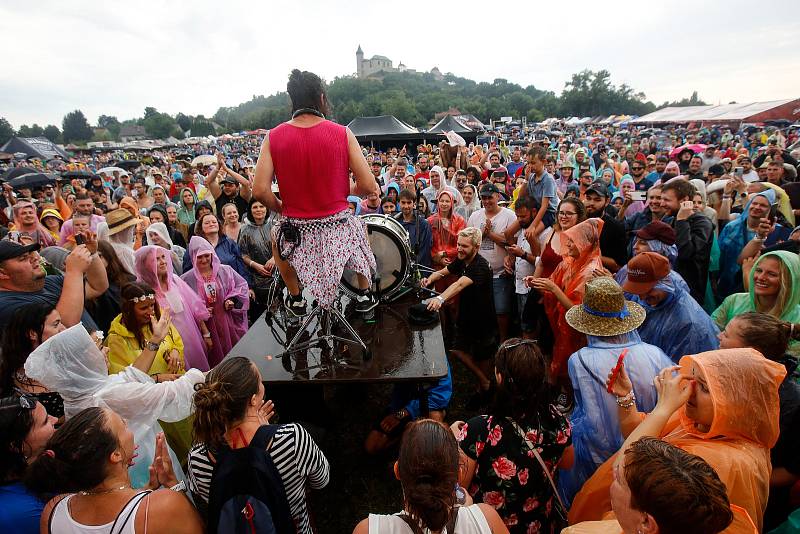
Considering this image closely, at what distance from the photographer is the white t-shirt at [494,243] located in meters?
5.45

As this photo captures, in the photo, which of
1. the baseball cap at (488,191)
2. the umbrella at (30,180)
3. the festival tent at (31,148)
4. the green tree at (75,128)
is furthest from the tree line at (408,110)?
the baseball cap at (488,191)

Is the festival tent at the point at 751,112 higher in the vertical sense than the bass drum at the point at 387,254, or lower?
higher

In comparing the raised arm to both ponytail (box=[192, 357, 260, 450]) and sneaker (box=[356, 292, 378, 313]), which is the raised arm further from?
sneaker (box=[356, 292, 378, 313])

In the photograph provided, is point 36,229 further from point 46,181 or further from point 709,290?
point 709,290

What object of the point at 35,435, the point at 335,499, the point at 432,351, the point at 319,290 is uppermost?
the point at 319,290

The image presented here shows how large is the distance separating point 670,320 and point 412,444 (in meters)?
2.64

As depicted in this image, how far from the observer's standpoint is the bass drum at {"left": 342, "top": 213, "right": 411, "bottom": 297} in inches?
137

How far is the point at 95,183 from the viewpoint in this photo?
11.0 metres

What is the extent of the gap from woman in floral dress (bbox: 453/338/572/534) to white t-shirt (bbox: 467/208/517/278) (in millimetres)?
3430

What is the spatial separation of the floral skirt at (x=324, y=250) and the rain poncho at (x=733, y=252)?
450 cm

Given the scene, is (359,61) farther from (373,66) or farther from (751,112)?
(751,112)

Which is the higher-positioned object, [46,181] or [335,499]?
[46,181]

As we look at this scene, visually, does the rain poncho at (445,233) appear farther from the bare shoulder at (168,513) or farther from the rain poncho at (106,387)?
the bare shoulder at (168,513)

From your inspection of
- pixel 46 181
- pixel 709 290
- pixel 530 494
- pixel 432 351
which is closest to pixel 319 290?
pixel 432 351
